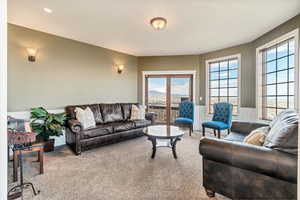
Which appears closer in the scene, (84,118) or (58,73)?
(84,118)

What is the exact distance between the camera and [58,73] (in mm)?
4070

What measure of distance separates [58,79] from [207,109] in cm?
446

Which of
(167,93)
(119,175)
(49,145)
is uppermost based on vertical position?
(167,93)

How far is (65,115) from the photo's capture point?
3.81 meters

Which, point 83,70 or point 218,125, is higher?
point 83,70

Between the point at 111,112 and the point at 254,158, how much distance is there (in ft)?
12.4

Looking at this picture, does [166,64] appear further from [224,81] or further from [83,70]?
[83,70]

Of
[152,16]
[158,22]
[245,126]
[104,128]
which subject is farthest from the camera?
[104,128]

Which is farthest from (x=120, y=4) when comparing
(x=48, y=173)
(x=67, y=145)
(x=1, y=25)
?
(x=67, y=145)

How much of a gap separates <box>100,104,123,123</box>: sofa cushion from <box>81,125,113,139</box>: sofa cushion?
24.6 inches

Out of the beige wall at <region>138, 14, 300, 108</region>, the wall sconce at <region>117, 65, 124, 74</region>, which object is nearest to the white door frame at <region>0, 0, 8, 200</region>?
the beige wall at <region>138, 14, 300, 108</region>

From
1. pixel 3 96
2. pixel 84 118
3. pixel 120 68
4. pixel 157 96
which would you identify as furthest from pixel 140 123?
pixel 3 96

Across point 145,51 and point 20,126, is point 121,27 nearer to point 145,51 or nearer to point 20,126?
point 145,51

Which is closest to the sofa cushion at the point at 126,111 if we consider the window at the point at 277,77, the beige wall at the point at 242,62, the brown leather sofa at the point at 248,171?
the beige wall at the point at 242,62
